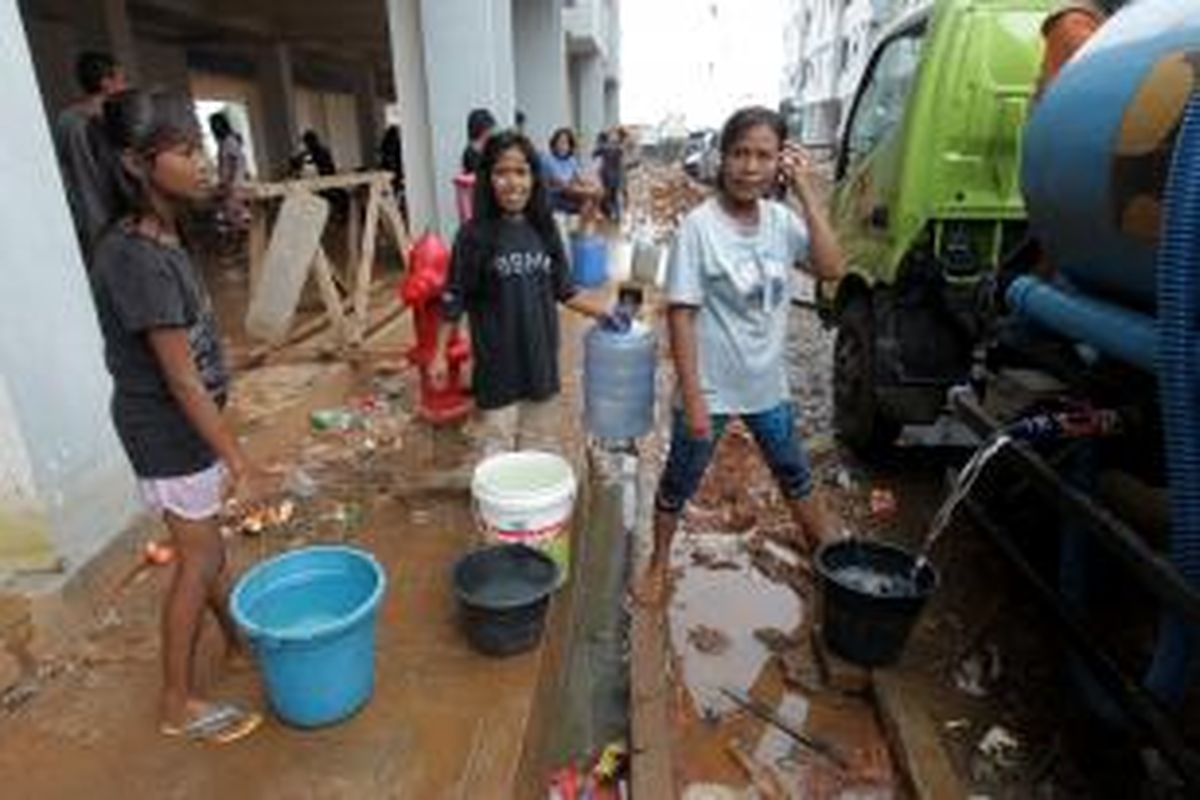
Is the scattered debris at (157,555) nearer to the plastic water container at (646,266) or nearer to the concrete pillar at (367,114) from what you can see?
the plastic water container at (646,266)

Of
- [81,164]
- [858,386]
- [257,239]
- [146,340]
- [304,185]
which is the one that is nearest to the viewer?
[146,340]

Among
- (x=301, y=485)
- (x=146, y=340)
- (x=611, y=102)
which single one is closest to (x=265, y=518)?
(x=301, y=485)

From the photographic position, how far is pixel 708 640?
11.7ft

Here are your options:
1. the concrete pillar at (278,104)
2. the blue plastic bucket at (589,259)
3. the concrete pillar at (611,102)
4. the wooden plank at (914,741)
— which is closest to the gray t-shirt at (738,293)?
the wooden plank at (914,741)

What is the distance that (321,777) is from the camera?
2.39 m

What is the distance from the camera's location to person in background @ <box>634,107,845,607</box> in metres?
2.96

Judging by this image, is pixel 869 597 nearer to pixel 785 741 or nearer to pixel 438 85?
pixel 785 741

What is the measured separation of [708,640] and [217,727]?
184cm

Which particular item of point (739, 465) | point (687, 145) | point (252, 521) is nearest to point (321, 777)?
point (252, 521)

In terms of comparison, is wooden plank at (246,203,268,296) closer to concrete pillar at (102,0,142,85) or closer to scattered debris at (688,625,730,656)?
scattered debris at (688,625,730,656)

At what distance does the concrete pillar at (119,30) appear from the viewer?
41.5 feet

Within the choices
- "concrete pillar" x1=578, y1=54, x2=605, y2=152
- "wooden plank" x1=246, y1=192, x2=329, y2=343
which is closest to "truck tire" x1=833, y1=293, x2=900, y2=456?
"wooden plank" x1=246, y1=192, x2=329, y2=343

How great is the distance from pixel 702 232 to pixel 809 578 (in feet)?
5.83

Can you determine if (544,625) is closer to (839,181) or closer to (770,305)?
(770,305)
